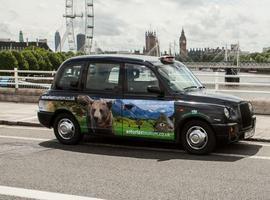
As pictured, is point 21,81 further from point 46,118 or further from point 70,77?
point 70,77

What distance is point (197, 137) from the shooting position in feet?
28.1

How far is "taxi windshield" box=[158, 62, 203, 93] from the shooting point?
8898mm

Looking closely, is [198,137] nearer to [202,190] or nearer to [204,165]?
[204,165]

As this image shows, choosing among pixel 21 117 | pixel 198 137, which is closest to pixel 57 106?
pixel 198 137

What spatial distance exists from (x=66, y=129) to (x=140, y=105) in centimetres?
182

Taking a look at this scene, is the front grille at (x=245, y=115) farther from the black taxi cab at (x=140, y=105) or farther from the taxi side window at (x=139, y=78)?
the taxi side window at (x=139, y=78)

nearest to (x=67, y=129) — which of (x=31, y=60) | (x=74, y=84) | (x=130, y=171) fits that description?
(x=74, y=84)

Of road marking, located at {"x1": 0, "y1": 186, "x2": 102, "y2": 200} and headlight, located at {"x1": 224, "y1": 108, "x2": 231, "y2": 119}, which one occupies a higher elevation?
headlight, located at {"x1": 224, "y1": 108, "x2": 231, "y2": 119}

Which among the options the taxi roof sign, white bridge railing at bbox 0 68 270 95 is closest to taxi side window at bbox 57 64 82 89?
the taxi roof sign

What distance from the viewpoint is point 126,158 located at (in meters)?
8.48

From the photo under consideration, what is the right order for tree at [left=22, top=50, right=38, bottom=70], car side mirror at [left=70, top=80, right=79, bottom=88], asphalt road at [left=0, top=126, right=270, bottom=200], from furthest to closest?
tree at [left=22, top=50, right=38, bottom=70] < car side mirror at [left=70, top=80, right=79, bottom=88] < asphalt road at [left=0, top=126, right=270, bottom=200]

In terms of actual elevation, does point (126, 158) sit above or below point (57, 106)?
below

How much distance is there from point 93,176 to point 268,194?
2.40 metres

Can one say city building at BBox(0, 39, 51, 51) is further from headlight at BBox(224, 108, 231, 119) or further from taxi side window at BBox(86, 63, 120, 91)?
headlight at BBox(224, 108, 231, 119)
